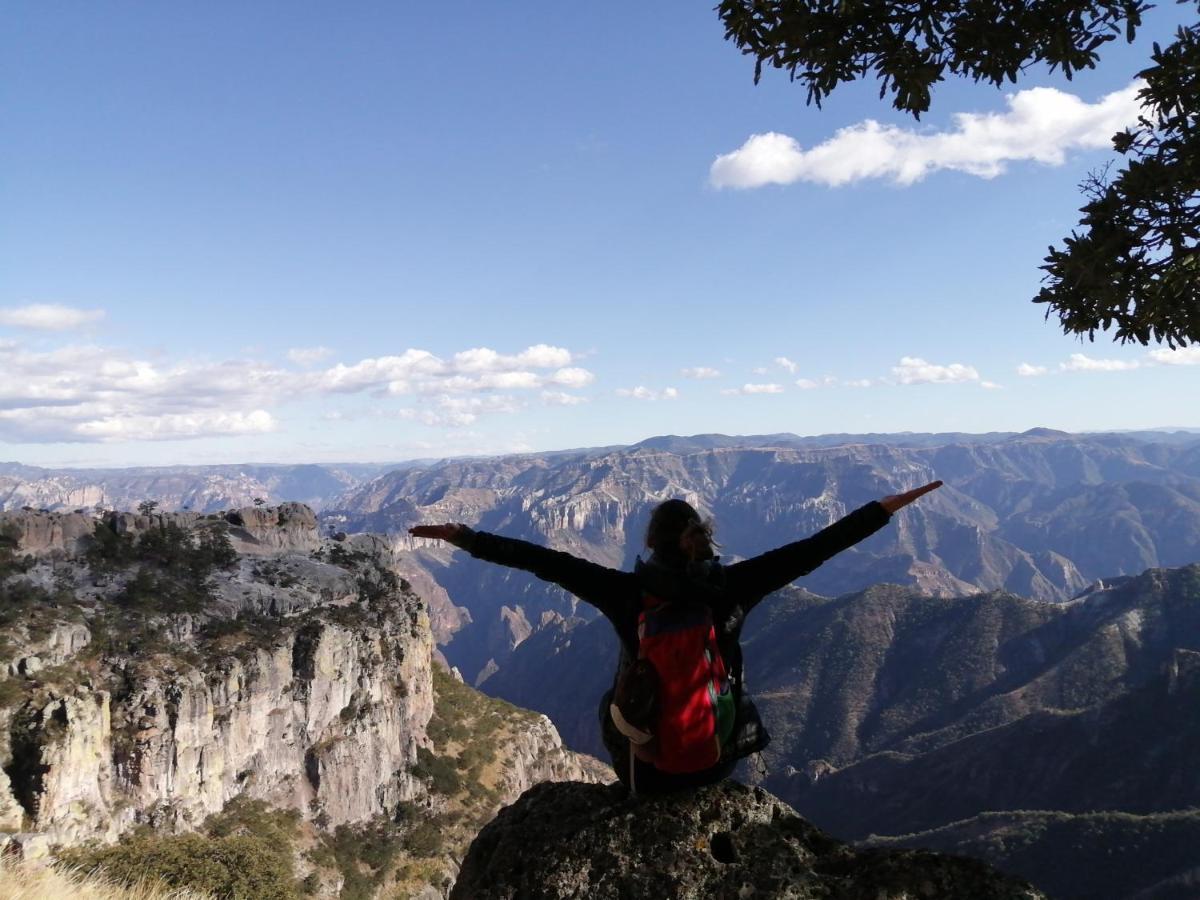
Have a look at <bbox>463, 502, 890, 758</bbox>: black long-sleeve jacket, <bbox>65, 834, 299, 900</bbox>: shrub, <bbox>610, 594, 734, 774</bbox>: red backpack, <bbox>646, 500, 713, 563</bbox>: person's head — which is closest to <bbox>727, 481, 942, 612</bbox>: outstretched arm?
<bbox>463, 502, 890, 758</bbox>: black long-sleeve jacket

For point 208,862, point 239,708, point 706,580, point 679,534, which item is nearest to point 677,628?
point 706,580

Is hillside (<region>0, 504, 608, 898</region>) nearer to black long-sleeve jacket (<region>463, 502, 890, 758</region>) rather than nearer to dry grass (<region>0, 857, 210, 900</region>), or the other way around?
dry grass (<region>0, 857, 210, 900</region>)

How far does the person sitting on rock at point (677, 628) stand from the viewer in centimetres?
399

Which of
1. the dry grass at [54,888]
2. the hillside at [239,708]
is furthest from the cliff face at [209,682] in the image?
the dry grass at [54,888]

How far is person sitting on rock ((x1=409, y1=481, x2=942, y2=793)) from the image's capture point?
13.1 feet

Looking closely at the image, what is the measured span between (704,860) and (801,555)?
1858 mm

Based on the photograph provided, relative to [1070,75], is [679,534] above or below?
below

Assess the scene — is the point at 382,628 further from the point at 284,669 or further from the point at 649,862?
the point at 649,862

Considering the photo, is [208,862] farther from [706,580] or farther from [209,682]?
[209,682]

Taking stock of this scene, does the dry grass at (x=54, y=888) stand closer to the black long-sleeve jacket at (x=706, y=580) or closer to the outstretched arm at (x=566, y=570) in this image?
the outstretched arm at (x=566, y=570)

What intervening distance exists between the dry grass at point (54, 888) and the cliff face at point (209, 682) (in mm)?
45410

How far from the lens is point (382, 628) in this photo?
7575 centimetres

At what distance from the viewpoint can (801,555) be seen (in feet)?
15.0

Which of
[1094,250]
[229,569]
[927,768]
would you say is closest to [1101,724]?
[927,768]
